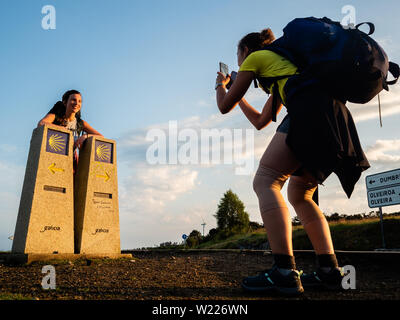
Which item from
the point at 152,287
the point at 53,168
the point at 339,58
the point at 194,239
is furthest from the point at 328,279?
the point at 194,239

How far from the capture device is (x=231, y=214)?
24891 millimetres

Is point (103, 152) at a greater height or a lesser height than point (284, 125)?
greater

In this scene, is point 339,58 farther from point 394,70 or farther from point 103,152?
point 103,152

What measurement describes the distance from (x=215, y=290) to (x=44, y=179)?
4043 millimetres

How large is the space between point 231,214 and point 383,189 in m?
16.4

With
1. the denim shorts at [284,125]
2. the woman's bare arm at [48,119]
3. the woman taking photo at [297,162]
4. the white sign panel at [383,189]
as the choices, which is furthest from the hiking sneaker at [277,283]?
the white sign panel at [383,189]

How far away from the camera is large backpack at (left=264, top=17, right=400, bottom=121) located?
2.20 metres

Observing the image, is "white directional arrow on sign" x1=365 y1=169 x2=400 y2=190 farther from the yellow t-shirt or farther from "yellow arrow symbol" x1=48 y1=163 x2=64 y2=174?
"yellow arrow symbol" x1=48 y1=163 x2=64 y2=174

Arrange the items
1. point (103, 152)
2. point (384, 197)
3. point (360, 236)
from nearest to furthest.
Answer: point (103, 152) → point (384, 197) → point (360, 236)

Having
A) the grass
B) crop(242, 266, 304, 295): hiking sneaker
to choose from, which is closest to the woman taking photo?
crop(242, 266, 304, 295): hiking sneaker

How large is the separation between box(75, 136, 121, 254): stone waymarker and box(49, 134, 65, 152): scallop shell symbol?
20.5 inches

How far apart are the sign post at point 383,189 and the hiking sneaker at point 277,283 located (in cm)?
718

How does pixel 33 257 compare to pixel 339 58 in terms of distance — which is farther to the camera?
pixel 33 257

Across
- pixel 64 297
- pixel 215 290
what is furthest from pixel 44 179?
pixel 215 290
